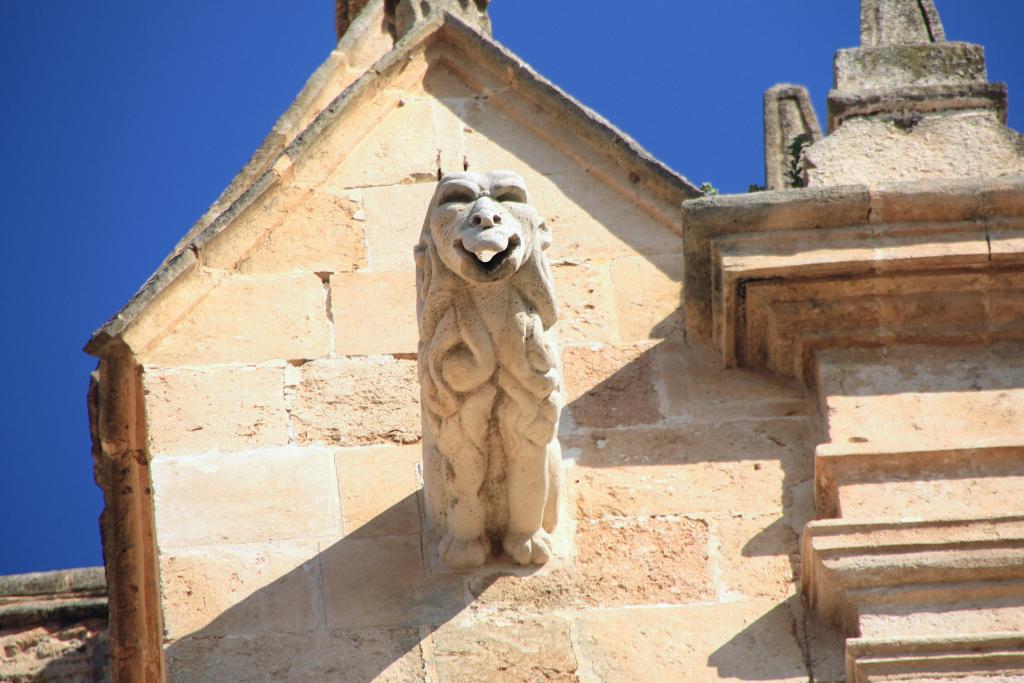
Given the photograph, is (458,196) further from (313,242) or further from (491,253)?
(313,242)

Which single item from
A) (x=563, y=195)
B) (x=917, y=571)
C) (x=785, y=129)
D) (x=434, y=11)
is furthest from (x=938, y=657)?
(x=785, y=129)

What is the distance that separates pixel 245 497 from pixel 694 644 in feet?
5.09

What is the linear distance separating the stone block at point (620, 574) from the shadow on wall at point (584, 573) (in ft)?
0.04

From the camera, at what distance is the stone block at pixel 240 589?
7.32m

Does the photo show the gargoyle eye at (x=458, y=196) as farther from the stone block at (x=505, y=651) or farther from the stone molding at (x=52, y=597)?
the stone molding at (x=52, y=597)

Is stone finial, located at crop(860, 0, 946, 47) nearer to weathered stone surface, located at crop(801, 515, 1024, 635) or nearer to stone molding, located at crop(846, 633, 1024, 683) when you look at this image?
weathered stone surface, located at crop(801, 515, 1024, 635)

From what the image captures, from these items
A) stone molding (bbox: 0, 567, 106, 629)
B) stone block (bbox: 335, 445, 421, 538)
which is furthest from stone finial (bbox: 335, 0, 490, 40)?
stone molding (bbox: 0, 567, 106, 629)

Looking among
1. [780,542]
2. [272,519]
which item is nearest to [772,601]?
[780,542]

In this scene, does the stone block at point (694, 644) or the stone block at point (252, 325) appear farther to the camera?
the stone block at point (252, 325)

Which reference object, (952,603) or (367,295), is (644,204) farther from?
(952,603)

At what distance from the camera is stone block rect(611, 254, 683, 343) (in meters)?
8.30

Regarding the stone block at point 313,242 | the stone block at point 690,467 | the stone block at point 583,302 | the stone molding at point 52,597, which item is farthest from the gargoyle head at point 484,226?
the stone molding at point 52,597

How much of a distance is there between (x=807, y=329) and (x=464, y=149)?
5.59 ft

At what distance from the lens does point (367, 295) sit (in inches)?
330
